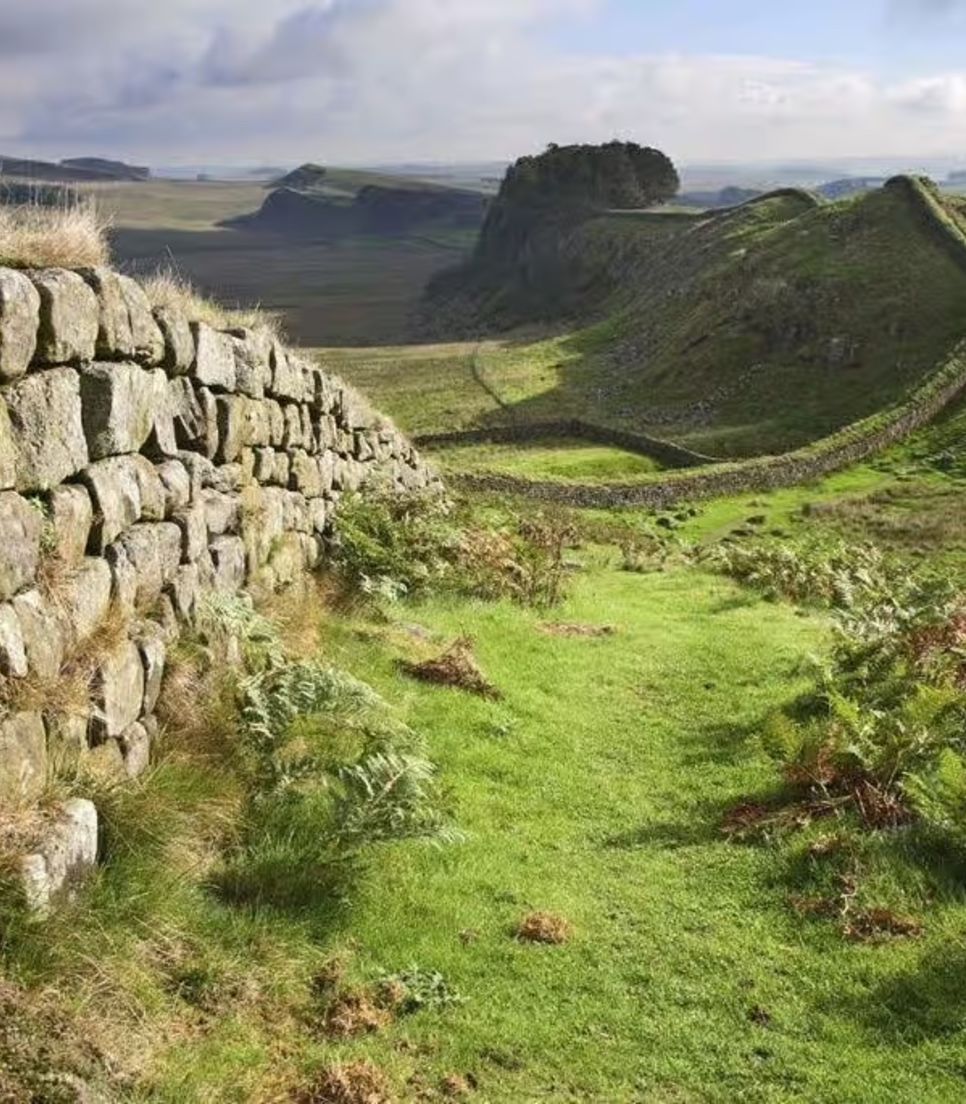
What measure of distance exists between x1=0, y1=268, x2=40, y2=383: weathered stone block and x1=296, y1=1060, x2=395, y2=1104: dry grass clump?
4.43 m

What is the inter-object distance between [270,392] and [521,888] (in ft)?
23.5

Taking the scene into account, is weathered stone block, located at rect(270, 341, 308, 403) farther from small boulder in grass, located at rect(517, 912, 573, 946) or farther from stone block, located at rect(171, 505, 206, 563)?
small boulder in grass, located at rect(517, 912, 573, 946)

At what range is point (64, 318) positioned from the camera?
7.45 meters

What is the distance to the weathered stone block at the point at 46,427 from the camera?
6922 millimetres

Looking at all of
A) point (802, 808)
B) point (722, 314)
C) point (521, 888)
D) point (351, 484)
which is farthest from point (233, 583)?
point (722, 314)

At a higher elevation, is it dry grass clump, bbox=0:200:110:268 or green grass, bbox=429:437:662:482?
dry grass clump, bbox=0:200:110:268

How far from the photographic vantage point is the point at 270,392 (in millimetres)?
12992

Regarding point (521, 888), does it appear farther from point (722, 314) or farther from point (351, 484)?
point (722, 314)

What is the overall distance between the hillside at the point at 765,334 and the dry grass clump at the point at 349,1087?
52.2m

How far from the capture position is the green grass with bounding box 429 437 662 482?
49156 millimetres

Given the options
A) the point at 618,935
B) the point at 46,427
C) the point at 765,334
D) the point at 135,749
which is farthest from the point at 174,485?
the point at 765,334

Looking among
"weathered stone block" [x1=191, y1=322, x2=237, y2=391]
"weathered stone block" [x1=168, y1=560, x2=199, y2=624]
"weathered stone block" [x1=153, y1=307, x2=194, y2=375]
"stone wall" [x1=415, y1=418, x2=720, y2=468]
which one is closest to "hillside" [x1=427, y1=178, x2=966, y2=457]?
A: "stone wall" [x1=415, y1=418, x2=720, y2=468]

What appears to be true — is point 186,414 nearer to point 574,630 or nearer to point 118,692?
point 118,692

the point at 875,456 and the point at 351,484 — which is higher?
the point at 351,484
